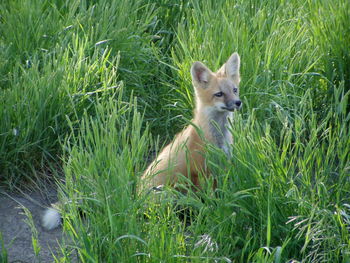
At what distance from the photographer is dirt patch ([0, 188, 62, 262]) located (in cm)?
407

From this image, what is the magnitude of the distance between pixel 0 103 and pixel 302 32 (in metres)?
2.40

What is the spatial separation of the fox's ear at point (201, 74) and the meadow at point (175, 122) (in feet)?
0.96

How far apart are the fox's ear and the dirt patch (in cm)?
133

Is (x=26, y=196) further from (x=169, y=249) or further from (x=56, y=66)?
(x=169, y=249)

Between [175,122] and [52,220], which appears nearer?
[52,220]

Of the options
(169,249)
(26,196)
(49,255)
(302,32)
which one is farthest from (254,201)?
(302,32)

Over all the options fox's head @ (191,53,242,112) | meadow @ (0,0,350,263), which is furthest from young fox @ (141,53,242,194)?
meadow @ (0,0,350,263)

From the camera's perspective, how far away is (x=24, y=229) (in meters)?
4.40

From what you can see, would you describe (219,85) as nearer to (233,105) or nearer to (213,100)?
(213,100)

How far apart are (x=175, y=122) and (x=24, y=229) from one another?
168 centimetres

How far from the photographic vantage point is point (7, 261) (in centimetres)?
380

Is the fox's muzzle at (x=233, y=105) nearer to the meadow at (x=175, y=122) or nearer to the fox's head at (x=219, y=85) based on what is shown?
the fox's head at (x=219, y=85)

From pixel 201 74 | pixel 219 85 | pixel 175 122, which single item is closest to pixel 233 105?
pixel 219 85

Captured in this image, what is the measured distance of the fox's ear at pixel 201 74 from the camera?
509cm
